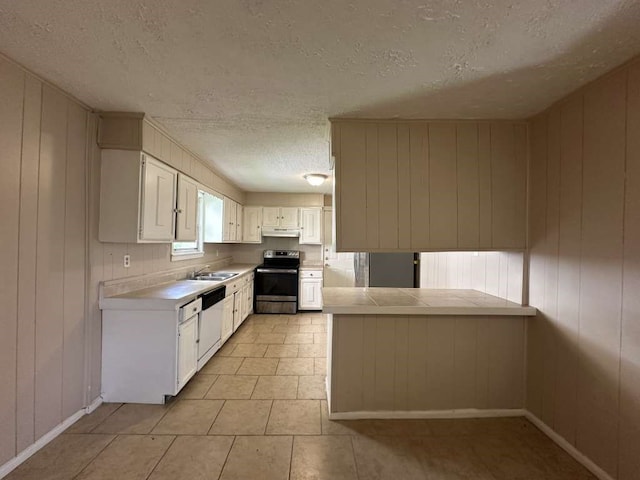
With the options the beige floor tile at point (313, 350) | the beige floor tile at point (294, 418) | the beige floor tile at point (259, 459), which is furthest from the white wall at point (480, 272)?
the beige floor tile at point (259, 459)

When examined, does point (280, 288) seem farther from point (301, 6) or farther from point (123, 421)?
point (301, 6)

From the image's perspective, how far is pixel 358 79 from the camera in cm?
186

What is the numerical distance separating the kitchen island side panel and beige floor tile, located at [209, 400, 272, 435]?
551mm

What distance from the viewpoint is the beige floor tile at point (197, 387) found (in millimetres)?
2623

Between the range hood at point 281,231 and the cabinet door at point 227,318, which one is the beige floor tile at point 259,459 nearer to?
the cabinet door at point 227,318

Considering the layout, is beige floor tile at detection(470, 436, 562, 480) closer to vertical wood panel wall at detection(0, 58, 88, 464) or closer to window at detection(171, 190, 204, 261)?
vertical wood panel wall at detection(0, 58, 88, 464)

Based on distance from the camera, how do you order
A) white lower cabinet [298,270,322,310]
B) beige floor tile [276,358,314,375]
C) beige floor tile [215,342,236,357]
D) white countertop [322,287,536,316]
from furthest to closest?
white lower cabinet [298,270,322,310] → beige floor tile [215,342,236,357] → beige floor tile [276,358,314,375] → white countertop [322,287,536,316]

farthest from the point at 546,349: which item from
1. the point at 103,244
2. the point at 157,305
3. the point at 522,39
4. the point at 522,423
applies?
the point at 103,244

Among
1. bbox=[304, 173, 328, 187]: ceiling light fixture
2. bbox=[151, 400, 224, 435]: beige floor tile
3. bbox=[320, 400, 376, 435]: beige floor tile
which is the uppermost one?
bbox=[304, 173, 328, 187]: ceiling light fixture

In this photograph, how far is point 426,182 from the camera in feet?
8.09

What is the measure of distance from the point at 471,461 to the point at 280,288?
3.97 meters

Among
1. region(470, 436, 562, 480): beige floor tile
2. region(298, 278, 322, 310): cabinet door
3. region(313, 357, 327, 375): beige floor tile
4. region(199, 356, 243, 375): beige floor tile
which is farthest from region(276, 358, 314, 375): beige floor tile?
region(298, 278, 322, 310): cabinet door

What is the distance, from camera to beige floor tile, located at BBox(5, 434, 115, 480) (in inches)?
68.2

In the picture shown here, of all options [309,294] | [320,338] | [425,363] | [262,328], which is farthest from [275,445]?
[309,294]
